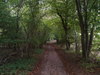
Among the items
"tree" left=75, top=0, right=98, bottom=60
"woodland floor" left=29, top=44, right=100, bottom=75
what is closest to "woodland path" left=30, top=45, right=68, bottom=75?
"woodland floor" left=29, top=44, right=100, bottom=75

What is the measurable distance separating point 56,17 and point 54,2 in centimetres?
557

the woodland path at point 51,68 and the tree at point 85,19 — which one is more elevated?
the tree at point 85,19

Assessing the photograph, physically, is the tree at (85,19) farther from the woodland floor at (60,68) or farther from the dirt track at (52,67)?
the dirt track at (52,67)

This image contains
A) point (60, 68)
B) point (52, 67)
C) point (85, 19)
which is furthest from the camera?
point (85, 19)

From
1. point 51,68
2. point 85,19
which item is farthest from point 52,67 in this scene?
point 85,19

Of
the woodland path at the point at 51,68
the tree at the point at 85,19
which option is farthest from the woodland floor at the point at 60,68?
the tree at the point at 85,19

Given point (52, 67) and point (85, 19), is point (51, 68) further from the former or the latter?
point (85, 19)

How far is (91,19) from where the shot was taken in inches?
432

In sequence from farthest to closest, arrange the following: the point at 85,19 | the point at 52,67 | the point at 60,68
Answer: the point at 85,19 → the point at 52,67 → the point at 60,68

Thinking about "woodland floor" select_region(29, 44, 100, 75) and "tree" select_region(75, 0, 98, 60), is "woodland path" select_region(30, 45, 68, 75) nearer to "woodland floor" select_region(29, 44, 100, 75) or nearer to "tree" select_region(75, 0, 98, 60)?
"woodland floor" select_region(29, 44, 100, 75)

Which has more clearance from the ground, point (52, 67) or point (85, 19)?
point (85, 19)

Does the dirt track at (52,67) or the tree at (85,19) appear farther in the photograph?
the tree at (85,19)

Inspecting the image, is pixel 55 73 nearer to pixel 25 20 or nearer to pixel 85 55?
pixel 85 55

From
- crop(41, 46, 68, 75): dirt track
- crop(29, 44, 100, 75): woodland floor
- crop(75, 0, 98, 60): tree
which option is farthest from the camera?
crop(75, 0, 98, 60): tree
